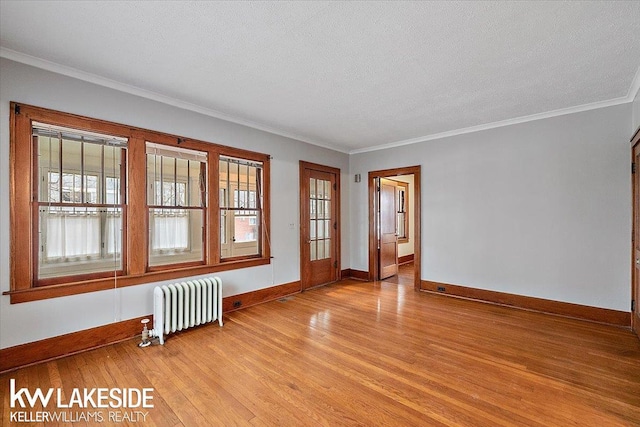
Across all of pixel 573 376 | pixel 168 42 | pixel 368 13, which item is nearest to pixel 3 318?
pixel 168 42

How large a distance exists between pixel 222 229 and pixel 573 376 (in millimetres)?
4106

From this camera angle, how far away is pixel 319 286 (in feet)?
18.0

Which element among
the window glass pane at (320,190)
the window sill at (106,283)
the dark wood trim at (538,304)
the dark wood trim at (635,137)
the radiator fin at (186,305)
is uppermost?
the dark wood trim at (635,137)

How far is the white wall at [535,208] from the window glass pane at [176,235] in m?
3.73

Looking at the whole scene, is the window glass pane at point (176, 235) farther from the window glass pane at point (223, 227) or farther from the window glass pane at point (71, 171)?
the window glass pane at point (71, 171)

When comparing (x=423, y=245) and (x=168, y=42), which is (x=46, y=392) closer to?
(x=168, y=42)

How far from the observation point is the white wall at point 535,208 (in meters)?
3.54

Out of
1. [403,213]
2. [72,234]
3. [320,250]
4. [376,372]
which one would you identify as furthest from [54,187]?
[403,213]

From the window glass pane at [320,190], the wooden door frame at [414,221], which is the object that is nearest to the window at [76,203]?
the window glass pane at [320,190]

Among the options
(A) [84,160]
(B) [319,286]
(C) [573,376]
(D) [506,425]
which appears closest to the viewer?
(D) [506,425]

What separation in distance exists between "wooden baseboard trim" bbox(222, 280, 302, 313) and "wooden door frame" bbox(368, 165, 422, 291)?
5.59 ft

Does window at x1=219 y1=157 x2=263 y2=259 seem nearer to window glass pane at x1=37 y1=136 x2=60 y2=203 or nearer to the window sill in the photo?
the window sill

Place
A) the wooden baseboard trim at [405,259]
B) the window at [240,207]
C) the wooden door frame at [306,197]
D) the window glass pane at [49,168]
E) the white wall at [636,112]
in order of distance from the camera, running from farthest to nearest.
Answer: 1. the wooden baseboard trim at [405,259]
2. the wooden door frame at [306,197]
3. the window at [240,207]
4. the white wall at [636,112]
5. the window glass pane at [49,168]

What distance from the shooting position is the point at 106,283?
302 cm
